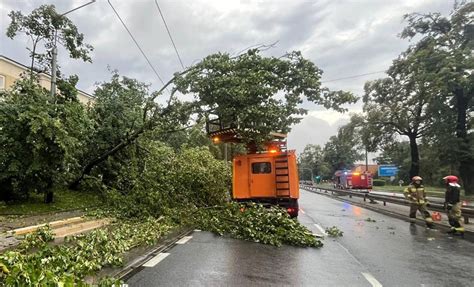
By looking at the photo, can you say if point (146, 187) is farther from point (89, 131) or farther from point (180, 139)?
point (180, 139)

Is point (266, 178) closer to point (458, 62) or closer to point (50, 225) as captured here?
point (50, 225)

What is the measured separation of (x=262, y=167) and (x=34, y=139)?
24.3ft

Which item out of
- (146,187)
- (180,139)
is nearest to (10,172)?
(146,187)

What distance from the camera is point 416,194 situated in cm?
1374

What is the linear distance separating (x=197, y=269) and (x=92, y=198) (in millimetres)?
12196

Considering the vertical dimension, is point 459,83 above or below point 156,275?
above

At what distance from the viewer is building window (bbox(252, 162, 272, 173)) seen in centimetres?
1338

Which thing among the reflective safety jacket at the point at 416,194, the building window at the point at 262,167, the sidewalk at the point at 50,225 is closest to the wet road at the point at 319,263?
the sidewalk at the point at 50,225

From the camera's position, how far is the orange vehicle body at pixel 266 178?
12945 mm

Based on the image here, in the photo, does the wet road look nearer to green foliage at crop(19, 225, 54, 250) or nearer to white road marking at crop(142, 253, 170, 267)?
white road marking at crop(142, 253, 170, 267)

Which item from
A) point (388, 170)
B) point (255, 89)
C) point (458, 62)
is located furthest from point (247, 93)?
point (388, 170)

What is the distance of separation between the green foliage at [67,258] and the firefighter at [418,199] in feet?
30.0

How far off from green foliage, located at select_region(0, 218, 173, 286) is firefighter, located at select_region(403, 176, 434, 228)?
9146mm

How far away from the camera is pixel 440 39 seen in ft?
93.2
